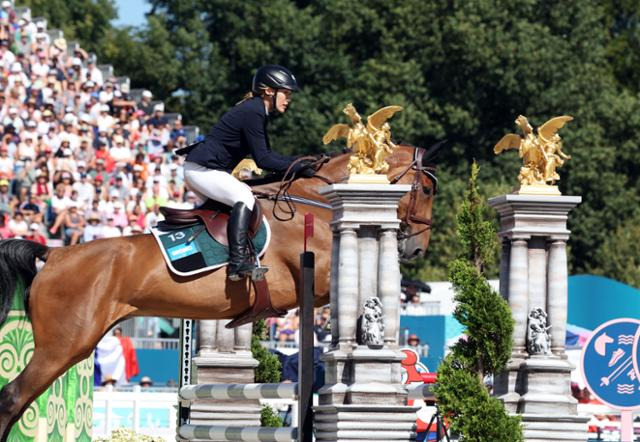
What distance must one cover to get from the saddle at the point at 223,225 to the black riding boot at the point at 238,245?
0.14m

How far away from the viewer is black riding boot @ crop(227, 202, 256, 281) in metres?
12.6

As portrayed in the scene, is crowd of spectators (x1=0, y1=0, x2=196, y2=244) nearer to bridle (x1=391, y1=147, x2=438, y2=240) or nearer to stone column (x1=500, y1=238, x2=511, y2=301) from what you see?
bridle (x1=391, y1=147, x2=438, y2=240)

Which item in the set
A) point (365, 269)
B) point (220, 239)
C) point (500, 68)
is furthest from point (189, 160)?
point (500, 68)

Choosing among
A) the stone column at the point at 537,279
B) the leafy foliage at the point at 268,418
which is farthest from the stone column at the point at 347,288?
the leafy foliage at the point at 268,418

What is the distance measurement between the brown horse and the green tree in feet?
4.00

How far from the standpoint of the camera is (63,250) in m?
13.1

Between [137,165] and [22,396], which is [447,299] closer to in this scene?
[137,165]

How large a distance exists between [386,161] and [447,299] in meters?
16.1

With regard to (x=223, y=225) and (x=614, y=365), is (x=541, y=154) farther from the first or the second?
(x=223, y=225)

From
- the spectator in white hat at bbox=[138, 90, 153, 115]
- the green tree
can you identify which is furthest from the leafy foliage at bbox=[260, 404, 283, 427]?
the spectator in white hat at bbox=[138, 90, 153, 115]

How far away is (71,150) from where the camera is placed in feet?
100

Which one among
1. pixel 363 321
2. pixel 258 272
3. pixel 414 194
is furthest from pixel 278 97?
pixel 363 321

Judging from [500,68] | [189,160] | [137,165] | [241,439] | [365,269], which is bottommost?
[241,439]

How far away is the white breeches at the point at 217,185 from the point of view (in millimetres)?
12898
